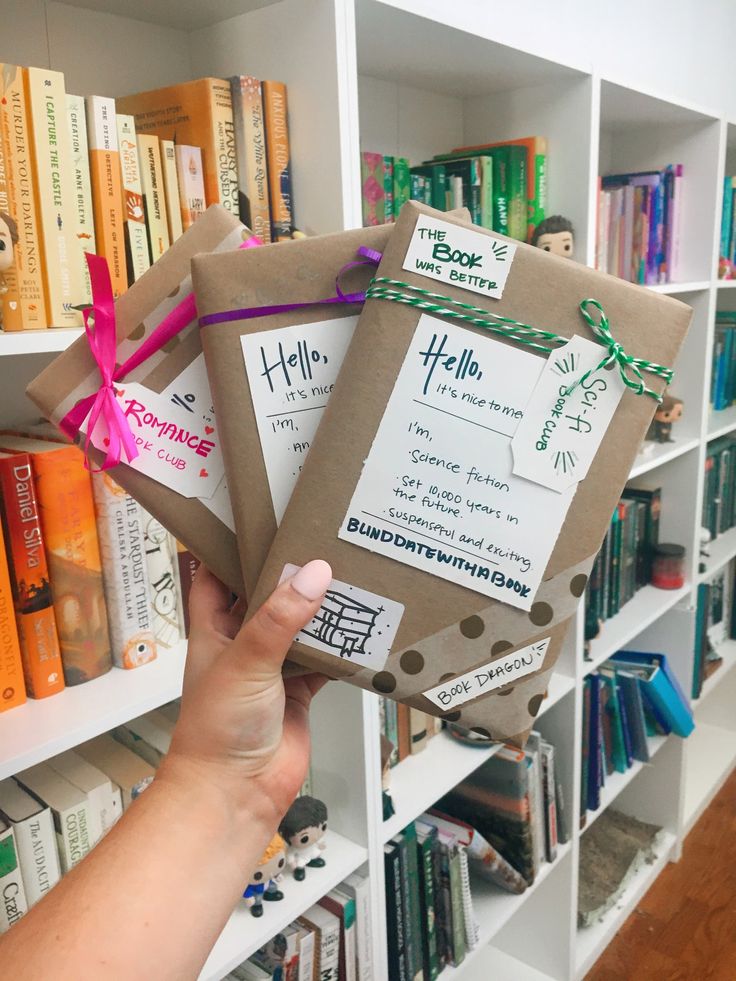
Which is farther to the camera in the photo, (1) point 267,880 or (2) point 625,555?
(2) point 625,555

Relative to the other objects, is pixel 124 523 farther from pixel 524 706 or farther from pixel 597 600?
pixel 597 600

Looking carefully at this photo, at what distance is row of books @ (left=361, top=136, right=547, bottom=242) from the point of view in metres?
1.42

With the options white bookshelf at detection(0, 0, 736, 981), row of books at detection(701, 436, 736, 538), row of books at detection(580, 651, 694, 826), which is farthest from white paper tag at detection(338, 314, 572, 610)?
row of books at detection(701, 436, 736, 538)

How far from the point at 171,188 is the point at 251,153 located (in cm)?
12

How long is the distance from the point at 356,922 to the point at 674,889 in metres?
1.27

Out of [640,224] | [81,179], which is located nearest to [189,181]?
[81,179]

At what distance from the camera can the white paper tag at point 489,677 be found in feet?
2.32

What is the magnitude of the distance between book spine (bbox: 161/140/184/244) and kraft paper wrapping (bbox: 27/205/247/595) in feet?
0.94

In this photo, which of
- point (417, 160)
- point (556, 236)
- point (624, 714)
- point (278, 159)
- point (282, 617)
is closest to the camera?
point (282, 617)

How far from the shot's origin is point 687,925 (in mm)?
2037

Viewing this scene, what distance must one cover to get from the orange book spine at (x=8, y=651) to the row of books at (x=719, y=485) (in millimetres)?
2002

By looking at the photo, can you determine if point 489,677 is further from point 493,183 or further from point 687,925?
point 687,925

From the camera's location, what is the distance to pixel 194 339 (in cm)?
71

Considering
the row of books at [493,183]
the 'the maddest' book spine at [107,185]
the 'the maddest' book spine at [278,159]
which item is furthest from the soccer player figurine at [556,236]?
the 'the maddest' book spine at [107,185]
